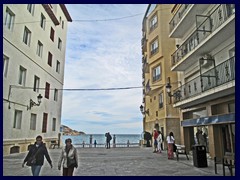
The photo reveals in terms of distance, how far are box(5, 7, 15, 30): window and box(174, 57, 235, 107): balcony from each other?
474 inches

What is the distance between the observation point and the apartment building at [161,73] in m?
19.7

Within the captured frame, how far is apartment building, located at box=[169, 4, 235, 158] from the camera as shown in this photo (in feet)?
36.0

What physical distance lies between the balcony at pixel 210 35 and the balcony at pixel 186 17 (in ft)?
1.65

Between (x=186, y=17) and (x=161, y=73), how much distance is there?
638 centimetres

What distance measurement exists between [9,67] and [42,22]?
7.31 m

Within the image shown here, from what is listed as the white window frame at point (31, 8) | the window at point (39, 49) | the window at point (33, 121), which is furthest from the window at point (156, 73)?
the white window frame at point (31, 8)

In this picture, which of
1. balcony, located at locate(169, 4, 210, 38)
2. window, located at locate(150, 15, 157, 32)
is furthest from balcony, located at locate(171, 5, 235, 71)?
window, located at locate(150, 15, 157, 32)

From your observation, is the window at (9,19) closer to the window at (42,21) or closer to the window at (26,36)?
the window at (26,36)

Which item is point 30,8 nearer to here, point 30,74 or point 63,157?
point 30,74

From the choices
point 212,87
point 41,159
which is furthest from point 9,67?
point 212,87

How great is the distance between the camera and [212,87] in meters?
11.6

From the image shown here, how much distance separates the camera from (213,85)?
12.0 metres

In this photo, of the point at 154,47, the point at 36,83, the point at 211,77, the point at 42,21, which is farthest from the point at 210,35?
the point at 42,21
